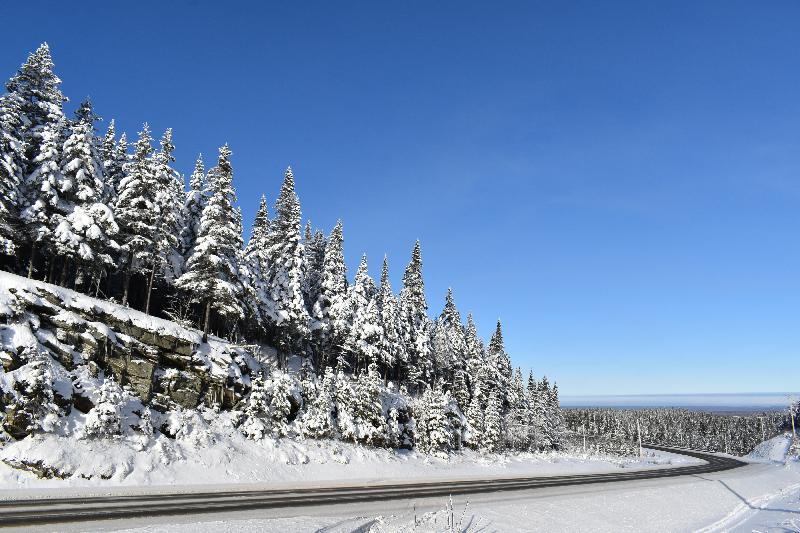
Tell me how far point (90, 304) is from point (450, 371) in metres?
57.2

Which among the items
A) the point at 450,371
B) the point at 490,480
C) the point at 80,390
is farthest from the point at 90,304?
the point at 450,371

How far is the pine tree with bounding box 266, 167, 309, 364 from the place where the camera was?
4894 centimetres

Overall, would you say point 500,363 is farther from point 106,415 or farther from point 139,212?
point 106,415

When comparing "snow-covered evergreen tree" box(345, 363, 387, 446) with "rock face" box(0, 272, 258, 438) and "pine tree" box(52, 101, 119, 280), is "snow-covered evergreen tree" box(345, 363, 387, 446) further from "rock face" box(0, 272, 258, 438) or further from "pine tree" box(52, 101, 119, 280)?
"pine tree" box(52, 101, 119, 280)

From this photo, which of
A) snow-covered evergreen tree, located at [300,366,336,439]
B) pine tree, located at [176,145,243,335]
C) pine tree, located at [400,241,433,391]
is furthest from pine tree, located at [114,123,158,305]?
pine tree, located at [400,241,433,391]

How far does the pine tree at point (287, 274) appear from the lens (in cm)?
4894

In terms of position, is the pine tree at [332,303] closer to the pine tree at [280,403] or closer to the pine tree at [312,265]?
the pine tree at [312,265]

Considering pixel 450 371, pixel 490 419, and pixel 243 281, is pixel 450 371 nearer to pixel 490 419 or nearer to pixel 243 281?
pixel 490 419

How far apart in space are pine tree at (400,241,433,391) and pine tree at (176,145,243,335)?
108 ft

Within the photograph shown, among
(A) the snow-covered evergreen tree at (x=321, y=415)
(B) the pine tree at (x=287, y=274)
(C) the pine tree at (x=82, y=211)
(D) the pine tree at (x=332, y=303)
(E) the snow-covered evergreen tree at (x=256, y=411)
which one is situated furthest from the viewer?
(D) the pine tree at (x=332, y=303)

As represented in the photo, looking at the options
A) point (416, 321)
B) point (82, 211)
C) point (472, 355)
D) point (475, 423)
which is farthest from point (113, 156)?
point (472, 355)

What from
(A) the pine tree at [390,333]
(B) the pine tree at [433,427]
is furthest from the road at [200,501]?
(A) the pine tree at [390,333]

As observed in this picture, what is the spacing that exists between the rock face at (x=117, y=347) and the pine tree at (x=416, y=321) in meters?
33.2

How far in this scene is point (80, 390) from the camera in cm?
2562
